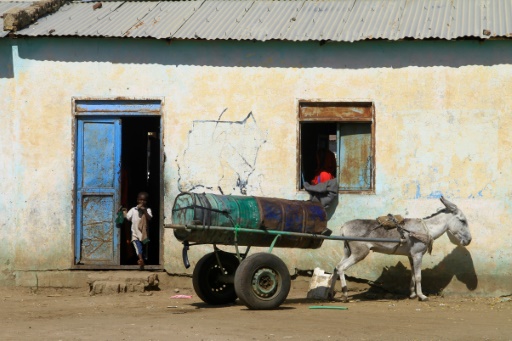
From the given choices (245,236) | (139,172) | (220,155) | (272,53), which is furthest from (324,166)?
(139,172)

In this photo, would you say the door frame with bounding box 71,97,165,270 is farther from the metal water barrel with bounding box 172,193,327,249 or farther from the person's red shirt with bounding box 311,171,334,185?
the metal water barrel with bounding box 172,193,327,249

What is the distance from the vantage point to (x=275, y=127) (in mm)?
13844

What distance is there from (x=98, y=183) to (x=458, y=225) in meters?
4.93

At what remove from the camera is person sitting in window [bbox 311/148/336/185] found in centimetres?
1378

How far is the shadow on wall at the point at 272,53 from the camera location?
13.5m

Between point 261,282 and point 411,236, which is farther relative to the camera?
point 411,236

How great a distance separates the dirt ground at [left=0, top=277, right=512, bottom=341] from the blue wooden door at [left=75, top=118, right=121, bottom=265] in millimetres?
687

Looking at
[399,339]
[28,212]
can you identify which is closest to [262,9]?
[28,212]

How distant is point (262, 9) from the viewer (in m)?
14.9

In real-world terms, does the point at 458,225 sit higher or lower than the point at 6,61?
lower

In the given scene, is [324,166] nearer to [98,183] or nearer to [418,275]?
[418,275]

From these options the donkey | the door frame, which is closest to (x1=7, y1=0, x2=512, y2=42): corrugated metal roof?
the door frame

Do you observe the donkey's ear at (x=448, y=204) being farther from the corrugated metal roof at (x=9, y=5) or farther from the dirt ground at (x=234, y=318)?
the corrugated metal roof at (x=9, y=5)

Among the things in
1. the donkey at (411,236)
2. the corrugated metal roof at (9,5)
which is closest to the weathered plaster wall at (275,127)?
the donkey at (411,236)
